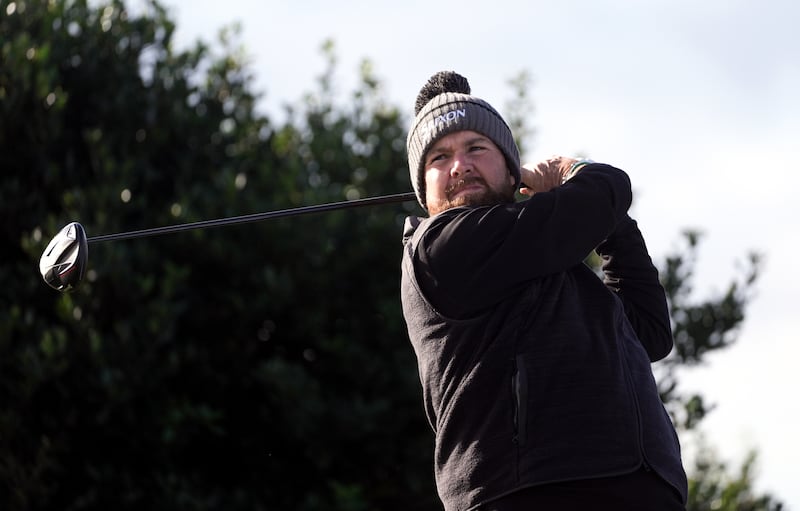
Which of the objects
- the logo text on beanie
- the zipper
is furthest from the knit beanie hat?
the zipper

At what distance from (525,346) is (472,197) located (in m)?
0.57

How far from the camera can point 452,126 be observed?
348cm

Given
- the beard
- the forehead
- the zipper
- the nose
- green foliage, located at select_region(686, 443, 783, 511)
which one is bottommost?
green foliage, located at select_region(686, 443, 783, 511)

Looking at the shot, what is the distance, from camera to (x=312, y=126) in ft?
41.8

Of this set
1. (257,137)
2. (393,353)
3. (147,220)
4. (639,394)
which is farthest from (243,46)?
(639,394)

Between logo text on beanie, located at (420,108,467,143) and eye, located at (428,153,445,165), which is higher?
logo text on beanie, located at (420,108,467,143)

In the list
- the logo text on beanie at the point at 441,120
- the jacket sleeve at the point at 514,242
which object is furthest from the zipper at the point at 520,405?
the logo text on beanie at the point at 441,120

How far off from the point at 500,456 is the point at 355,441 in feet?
26.4

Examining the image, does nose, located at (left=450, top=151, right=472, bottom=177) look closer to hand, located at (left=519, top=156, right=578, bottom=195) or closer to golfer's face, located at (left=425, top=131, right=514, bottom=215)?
golfer's face, located at (left=425, top=131, right=514, bottom=215)

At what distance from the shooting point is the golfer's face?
134 inches

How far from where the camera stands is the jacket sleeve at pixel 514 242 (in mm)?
3098

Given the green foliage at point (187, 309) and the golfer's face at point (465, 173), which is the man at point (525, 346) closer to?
the golfer's face at point (465, 173)

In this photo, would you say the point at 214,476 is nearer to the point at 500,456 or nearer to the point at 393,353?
the point at 393,353

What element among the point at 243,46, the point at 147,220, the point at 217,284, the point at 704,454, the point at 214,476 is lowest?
the point at 704,454
